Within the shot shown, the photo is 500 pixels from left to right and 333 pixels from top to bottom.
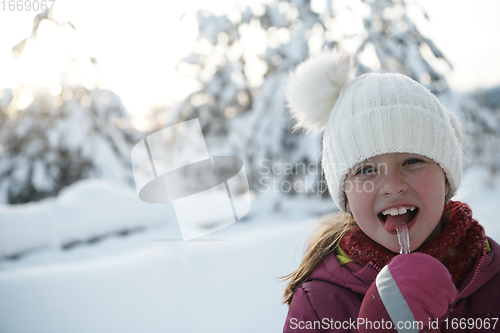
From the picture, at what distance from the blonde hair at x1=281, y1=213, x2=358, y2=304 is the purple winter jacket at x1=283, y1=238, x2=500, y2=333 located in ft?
0.19

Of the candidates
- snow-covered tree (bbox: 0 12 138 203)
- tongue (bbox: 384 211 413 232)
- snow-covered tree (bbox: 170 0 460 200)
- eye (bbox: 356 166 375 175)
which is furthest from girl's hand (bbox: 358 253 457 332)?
snow-covered tree (bbox: 0 12 138 203)

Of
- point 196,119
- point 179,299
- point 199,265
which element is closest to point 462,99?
point 196,119

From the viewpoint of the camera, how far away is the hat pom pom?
1374 mm

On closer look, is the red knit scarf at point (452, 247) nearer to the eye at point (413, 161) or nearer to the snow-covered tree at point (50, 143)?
the eye at point (413, 161)

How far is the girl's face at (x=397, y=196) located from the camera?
1.08 meters

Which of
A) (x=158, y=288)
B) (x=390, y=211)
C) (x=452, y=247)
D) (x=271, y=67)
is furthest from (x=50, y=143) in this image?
(x=452, y=247)

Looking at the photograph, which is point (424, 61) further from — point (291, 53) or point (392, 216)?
point (392, 216)

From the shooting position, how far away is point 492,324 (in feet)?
3.46

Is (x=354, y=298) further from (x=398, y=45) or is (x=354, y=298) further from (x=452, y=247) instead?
(x=398, y=45)

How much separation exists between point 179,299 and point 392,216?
5.12ft

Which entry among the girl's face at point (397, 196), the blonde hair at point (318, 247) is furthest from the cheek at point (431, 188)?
the blonde hair at point (318, 247)

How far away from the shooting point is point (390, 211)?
109 centimetres

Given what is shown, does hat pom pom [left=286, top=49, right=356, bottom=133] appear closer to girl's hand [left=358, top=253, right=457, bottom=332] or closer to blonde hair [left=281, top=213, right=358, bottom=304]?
blonde hair [left=281, top=213, right=358, bottom=304]

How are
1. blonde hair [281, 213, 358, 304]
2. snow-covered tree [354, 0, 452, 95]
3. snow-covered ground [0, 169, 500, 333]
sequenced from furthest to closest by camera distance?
snow-covered tree [354, 0, 452, 95]
snow-covered ground [0, 169, 500, 333]
blonde hair [281, 213, 358, 304]
